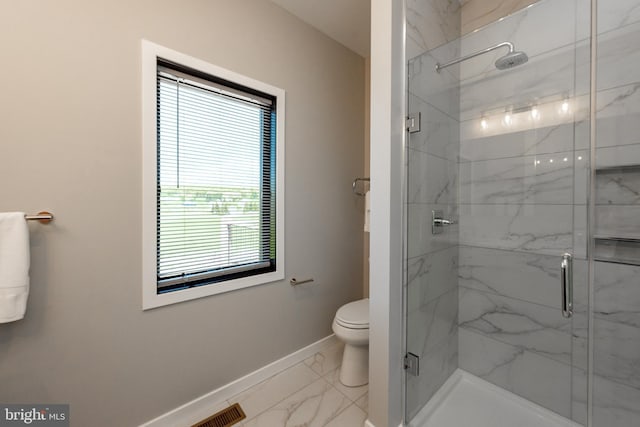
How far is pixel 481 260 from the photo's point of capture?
1658mm

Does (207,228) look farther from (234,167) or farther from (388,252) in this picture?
(388,252)

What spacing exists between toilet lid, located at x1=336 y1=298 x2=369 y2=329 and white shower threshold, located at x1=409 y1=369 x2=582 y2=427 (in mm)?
560

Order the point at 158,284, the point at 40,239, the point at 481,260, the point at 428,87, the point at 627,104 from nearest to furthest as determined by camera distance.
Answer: the point at 40,239 < the point at 627,104 < the point at 158,284 < the point at 428,87 < the point at 481,260

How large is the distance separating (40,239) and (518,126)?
7.93 ft

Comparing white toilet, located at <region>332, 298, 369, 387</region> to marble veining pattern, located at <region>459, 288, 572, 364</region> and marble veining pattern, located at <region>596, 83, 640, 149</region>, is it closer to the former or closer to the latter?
marble veining pattern, located at <region>459, 288, 572, 364</region>

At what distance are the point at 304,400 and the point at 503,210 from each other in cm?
168

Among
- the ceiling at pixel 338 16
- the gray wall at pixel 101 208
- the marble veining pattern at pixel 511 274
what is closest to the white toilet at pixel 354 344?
the gray wall at pixel 101 208

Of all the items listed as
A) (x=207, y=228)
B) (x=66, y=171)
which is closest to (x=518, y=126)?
(x=207, y=228)

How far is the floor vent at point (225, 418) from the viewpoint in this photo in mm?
1412

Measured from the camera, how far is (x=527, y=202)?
57.0 inches

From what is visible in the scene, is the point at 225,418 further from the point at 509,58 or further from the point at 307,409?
the point at 509,58

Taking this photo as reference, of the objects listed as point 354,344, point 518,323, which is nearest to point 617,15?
point 518,323

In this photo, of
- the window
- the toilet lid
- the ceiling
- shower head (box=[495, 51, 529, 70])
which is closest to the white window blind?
the window

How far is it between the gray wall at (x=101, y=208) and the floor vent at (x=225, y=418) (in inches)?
6.1
